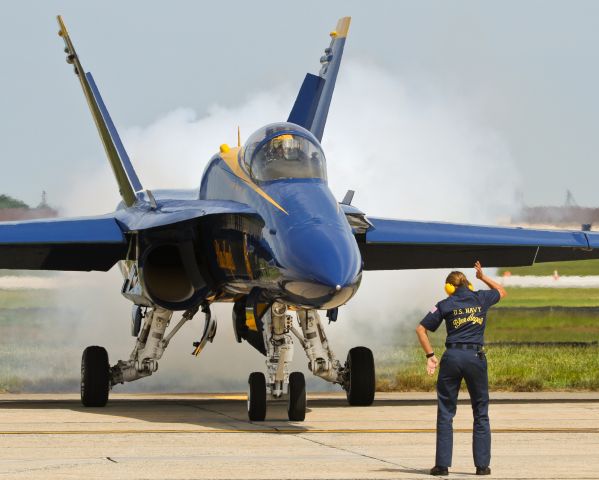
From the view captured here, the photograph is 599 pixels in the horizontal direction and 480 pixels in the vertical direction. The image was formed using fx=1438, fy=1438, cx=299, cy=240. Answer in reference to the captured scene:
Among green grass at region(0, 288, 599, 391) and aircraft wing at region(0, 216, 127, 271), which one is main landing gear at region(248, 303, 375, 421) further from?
green grass at region(0, 288, 599, 391)

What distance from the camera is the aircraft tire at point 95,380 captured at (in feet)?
54.7

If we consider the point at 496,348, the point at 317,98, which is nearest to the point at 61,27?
the point at 317,98

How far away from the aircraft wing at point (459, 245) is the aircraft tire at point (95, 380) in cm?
334

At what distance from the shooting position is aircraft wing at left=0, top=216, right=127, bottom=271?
16.0 m

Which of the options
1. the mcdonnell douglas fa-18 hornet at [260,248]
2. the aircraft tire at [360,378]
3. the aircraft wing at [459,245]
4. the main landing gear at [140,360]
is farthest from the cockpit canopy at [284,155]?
the aircraft tire at [360,378]

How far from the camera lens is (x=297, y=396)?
45.5ft

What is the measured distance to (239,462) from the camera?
10703mm

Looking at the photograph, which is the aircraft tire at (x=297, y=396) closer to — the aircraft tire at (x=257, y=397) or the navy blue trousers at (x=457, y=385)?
the aircraft tire at (x=257, y=397)

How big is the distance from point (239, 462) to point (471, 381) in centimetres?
183

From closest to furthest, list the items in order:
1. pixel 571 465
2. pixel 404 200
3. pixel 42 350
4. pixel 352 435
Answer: pixel 571 465, pixel 352 435, pixel 42 350, pixel 404 200

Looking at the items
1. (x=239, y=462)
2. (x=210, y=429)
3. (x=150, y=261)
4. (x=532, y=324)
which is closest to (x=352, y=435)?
(x=210, y=429)

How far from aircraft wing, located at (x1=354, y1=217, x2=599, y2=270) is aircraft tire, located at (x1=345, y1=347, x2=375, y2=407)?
1337 millimetres

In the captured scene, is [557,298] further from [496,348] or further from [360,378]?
[360,378]

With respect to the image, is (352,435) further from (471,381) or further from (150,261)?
(150,261)
